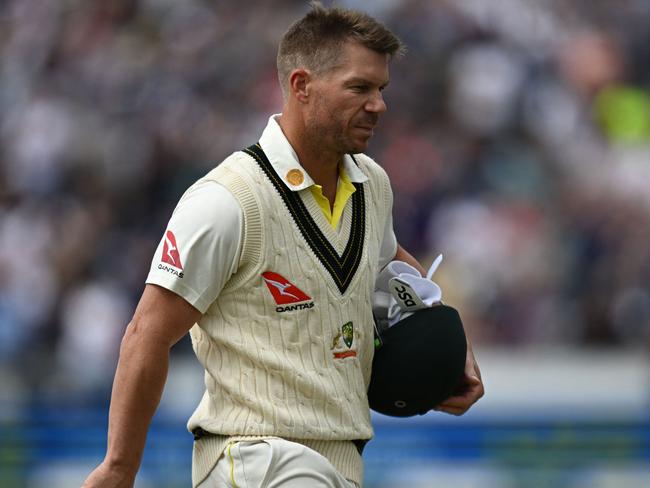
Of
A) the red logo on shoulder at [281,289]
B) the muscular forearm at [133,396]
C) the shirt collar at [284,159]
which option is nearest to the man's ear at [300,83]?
the shirt collar at [284,159]

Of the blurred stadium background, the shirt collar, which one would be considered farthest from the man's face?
the blurred stadium background

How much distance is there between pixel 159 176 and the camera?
31.6 ft

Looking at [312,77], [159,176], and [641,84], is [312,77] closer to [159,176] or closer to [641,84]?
[159,176]

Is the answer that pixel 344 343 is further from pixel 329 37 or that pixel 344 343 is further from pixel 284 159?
pixel 329 37

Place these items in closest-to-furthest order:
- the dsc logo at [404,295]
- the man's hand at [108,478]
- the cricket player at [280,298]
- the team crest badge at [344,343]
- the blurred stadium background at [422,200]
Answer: the man's hand at [108,478] → the cricket player at [280,298] → the team crest badge at [344,343] → the dsc logo at [404,295] → the blurred stadium background at [422,200]

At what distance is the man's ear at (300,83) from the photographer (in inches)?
151

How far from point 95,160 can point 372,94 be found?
622 centimetres

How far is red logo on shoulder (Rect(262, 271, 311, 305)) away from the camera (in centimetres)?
374

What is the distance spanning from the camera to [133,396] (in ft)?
11.8

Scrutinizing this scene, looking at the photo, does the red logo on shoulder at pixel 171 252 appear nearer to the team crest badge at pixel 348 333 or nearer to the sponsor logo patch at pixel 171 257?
the sponsor logo patch at pixel 171 257

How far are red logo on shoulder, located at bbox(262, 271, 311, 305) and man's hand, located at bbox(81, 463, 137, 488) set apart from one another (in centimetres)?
61

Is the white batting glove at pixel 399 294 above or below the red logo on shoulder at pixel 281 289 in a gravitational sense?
above

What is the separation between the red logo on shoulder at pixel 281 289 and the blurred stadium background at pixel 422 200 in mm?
3722

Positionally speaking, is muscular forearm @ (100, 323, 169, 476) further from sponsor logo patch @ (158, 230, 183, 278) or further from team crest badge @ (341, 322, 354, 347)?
team crest badge @ (341, 322, 354, 347)
